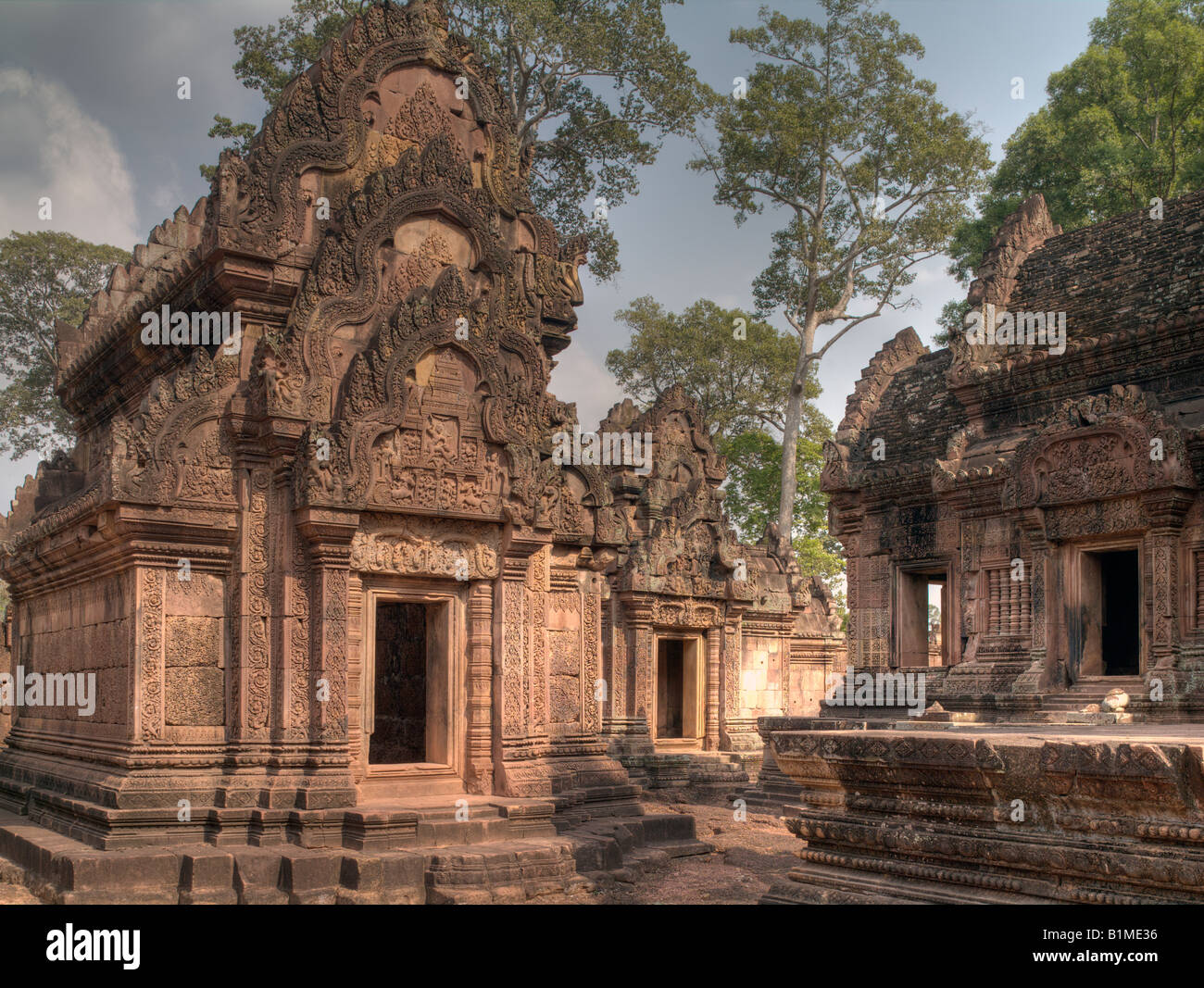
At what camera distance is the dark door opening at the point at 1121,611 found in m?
16.1

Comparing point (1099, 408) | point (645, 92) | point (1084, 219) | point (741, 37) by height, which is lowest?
point (1099, 408)

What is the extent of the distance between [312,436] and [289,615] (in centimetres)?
153

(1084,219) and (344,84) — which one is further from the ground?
(1084,219)

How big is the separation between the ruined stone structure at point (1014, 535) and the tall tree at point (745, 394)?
1395 cm

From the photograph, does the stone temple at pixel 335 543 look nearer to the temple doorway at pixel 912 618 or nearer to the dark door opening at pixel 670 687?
the temple doorway at pixel 912 618

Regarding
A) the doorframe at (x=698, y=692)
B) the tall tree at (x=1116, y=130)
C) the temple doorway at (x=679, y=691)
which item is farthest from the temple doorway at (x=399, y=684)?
the tall tree at (x=1116, y=130)

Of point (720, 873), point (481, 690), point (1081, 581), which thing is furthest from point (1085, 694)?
point (481, 690)

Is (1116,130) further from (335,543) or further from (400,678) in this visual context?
(335,543)

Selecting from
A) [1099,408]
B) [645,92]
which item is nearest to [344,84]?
[1099,408]

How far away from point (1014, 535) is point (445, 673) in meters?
8.02

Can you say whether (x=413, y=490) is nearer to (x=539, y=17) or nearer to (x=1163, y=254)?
(x=1163, y=254)

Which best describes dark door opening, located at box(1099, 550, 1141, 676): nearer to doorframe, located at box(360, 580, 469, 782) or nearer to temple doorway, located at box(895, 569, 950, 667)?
temple doorway, located at box(895, 569, 950, 667)

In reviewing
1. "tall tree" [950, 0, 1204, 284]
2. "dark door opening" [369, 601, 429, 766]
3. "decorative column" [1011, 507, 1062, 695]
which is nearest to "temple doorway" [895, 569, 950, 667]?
"decorative column" [1011, 507, 1062, 695]

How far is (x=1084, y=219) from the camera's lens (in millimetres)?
27594
